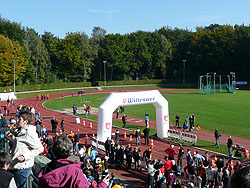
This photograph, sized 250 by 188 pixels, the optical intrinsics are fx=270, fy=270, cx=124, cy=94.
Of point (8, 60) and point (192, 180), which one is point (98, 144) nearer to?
point (192, 180)

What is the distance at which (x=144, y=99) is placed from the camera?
23094 millimetres

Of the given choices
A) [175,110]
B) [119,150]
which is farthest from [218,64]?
[119,150]

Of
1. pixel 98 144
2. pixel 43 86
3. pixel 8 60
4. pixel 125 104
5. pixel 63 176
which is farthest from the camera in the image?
pixel 43 86

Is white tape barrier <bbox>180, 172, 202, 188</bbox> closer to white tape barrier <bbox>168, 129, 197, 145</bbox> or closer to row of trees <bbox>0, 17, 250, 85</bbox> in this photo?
white tape barrier <bbox>168, 129, 197, 145</bbox>

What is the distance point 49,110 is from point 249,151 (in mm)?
30009

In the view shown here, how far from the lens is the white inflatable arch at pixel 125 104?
69.7 ft

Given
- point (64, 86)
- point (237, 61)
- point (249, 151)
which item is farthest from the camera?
point (237, 61)

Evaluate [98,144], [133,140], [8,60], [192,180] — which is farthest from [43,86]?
[192,180]

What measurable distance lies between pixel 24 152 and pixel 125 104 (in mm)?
18258

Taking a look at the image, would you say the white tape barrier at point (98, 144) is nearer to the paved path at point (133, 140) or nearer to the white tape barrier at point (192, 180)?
the paved path at point (133, 140)

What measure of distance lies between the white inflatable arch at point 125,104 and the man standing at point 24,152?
16.9 meters

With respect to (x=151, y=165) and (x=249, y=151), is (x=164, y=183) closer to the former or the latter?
(x=151, y=165)

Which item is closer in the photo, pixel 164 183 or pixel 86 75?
pixel 164 183

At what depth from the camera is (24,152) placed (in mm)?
4203
